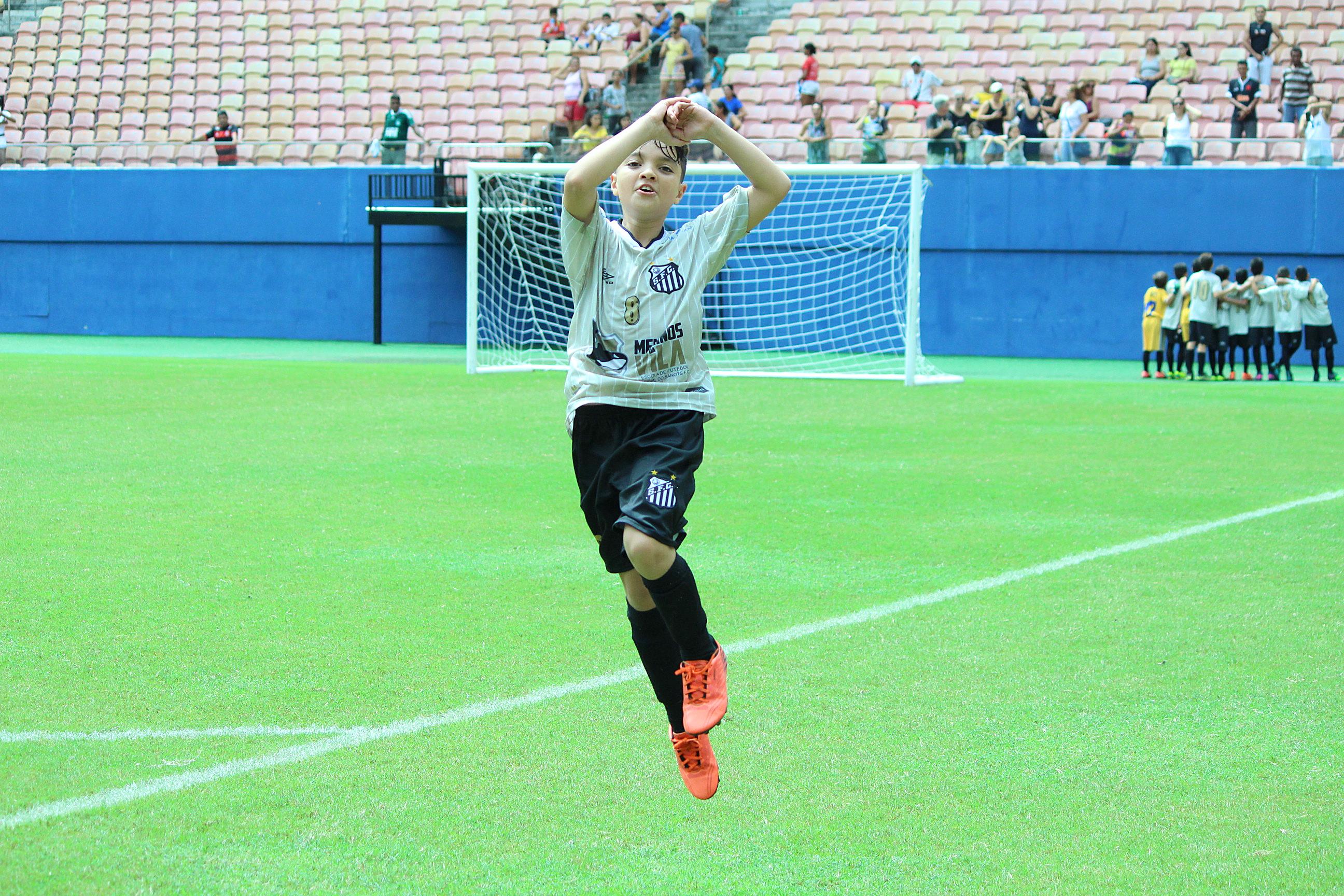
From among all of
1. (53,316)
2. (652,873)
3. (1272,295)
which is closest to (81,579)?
(652,873)

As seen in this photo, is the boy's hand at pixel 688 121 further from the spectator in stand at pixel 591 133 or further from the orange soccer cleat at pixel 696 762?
the spectator in stand at pixel 591 133

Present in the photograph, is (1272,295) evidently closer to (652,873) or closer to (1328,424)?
(1328,424)

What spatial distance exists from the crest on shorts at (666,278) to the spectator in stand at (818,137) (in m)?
16.8

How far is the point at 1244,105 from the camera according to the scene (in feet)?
75.9

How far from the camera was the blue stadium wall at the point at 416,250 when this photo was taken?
23750 mm

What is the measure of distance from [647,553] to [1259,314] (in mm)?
19575

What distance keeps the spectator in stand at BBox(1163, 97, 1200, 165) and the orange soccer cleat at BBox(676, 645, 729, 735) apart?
2134 cm

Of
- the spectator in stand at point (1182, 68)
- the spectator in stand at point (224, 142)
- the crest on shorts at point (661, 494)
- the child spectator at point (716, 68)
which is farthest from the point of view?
the spectator in stand at point (224, 142)

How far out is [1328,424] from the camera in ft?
48.9

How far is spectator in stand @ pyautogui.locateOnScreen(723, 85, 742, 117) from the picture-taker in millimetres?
25625

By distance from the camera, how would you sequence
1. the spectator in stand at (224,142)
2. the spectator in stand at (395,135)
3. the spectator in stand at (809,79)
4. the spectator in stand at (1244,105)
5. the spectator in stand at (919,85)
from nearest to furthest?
1. the spectator in stand at (1244,105)
2. the spectator in stand at (919,85)
3. the spectator in stand at (809,79)
4. the spectator in stand at (395,135)
5. the spectator in stand at (224,142)

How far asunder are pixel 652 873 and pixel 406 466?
7.67m

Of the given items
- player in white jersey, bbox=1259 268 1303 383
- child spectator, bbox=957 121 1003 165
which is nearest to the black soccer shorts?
player in white jersey, bbox=1259 268 1303 383

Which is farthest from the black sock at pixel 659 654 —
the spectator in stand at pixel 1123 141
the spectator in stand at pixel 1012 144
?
the spectator in stand at pixel 1123 141
